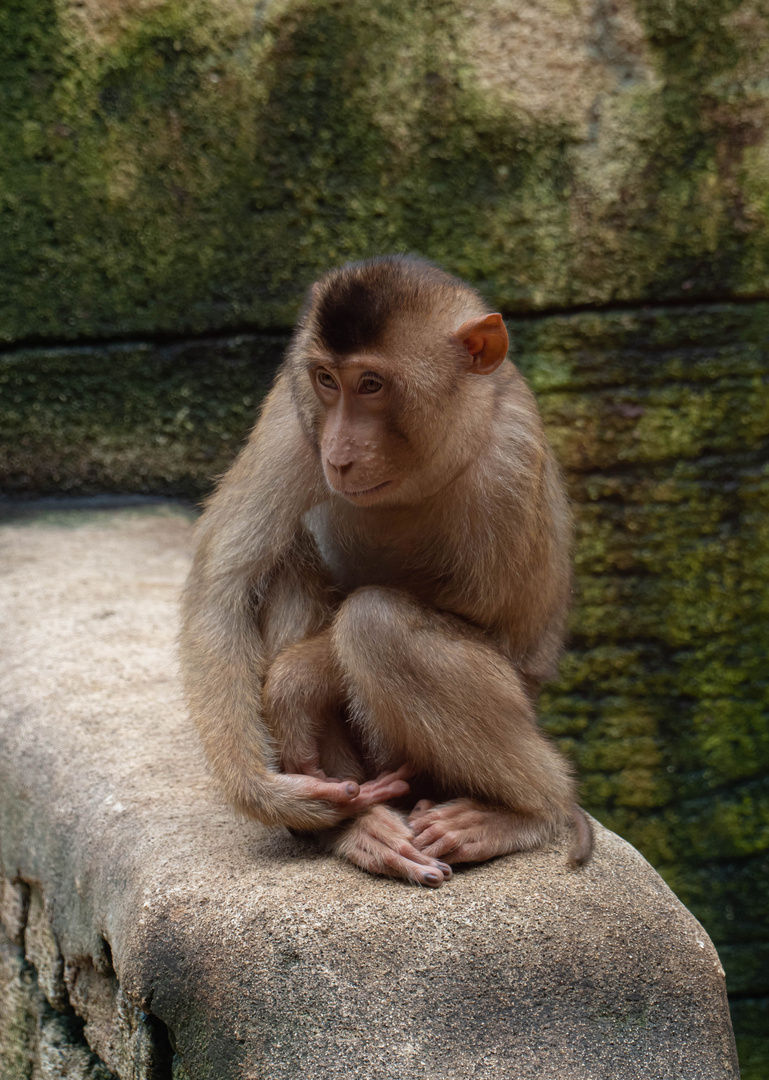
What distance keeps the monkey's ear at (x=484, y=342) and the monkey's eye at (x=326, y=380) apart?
34 centimetres

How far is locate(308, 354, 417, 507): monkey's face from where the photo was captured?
2.44m

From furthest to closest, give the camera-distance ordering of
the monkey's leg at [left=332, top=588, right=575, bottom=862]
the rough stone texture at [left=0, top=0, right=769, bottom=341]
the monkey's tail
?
the rough stone texture at [left=0, top=0, right=769, bottom=341]
the monkey's tail
the monkey's leg at [left=332, top=588, right=575, bottom=862]

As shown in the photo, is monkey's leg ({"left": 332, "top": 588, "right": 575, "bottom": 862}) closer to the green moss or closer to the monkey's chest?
the monkey's chest

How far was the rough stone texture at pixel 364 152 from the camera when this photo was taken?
15.8 ft

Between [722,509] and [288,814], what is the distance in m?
3.37

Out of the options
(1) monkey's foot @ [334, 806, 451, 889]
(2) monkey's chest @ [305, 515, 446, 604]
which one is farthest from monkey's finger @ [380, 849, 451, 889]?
(2) monkey's chest @ [305, 515, 446, 604]

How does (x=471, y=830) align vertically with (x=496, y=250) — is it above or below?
below

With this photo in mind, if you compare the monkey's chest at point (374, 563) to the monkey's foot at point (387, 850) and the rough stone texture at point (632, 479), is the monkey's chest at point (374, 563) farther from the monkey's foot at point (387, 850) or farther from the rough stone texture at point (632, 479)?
the rough stone texture at point (632, 479)

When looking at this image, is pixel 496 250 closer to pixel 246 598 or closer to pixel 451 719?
pixel 246 598

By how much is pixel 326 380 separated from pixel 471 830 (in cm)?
118

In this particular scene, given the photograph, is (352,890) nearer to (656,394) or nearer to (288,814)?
(288,814)

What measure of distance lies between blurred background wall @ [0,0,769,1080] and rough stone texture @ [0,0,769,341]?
0.01 meters

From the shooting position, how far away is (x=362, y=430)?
2471mm

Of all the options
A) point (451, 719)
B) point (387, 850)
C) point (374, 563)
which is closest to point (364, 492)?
point (374, 563)
